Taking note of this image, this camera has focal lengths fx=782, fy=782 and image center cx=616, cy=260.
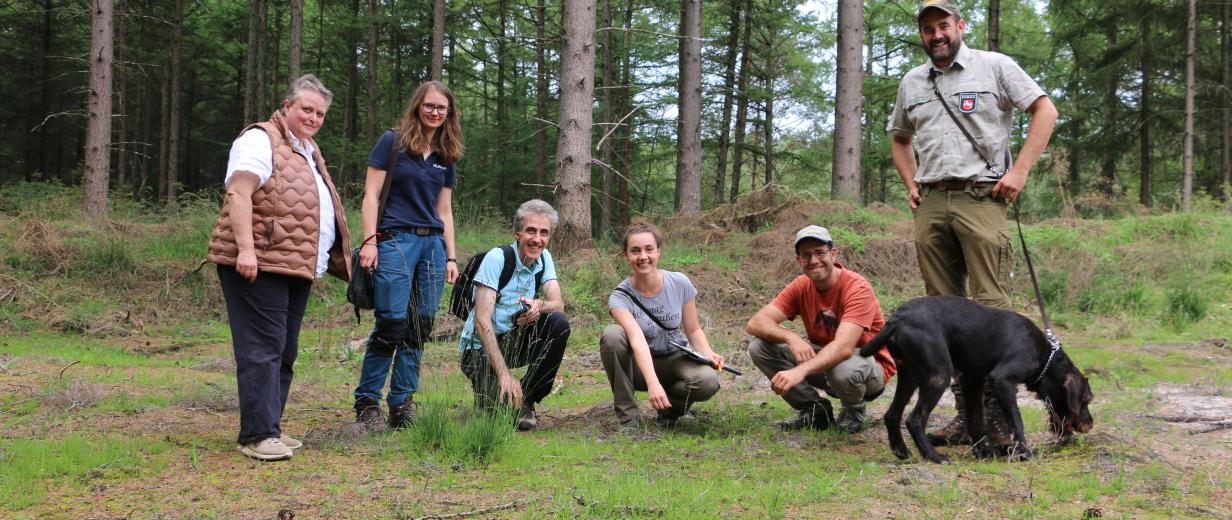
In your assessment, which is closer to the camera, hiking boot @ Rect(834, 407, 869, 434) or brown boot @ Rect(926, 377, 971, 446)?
brown boot @ Rect(926, 377, 971, 446)

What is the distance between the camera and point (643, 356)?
427 cm

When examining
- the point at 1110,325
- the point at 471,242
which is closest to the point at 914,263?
the point at 1110,325

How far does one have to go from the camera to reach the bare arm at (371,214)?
4199 mm

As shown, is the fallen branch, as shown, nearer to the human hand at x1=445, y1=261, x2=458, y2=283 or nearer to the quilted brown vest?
the quilted brown vest

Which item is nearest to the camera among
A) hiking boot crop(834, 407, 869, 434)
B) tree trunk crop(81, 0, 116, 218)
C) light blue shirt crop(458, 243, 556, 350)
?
light blue shirt crop(458, 243, 556, 350)

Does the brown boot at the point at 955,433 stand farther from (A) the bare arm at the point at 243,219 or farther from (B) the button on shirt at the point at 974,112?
(A) the bare arm at the point at 243,219

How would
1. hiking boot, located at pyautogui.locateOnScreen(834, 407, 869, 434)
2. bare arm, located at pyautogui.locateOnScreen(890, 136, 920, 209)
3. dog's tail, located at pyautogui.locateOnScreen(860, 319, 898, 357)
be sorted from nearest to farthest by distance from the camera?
dog's tail, located at pyautogui.locateOnScreen(860, 319, 898, 357) < hiking boot, located at pyautogui.locateOnScreen(834, 407, 869, 434) < bare arm, located at pyautogui.locateOnScreen(890, 136, 920, 209)

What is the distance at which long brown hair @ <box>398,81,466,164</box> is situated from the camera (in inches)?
173

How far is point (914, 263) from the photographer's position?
10.4m

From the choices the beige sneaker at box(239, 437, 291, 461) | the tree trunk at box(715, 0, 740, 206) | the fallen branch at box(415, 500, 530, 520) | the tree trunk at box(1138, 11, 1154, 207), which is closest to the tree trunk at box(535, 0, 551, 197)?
the tree trunk at box(715, 0, 740, 206)

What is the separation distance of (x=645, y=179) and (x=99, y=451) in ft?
65.7

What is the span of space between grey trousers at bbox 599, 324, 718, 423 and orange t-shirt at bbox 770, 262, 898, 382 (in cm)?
62

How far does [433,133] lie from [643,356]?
175 centimetres

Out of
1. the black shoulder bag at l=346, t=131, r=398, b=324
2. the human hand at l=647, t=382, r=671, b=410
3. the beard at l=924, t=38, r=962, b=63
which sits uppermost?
the beard at l=924, t=38, r=962, b=63
